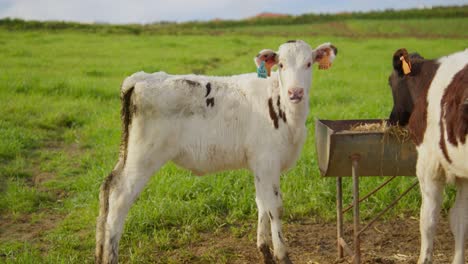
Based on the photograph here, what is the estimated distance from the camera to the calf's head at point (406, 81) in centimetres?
467

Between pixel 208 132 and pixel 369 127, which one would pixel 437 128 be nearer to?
pixel 369 127

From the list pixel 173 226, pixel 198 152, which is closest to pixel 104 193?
pixel 198 152

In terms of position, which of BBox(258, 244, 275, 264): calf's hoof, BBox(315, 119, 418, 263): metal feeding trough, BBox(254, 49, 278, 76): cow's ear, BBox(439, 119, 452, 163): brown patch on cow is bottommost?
BBox(258, 244, 275, 264): calf's hoof

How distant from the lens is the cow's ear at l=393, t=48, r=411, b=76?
4.75 m

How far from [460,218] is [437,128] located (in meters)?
0.87

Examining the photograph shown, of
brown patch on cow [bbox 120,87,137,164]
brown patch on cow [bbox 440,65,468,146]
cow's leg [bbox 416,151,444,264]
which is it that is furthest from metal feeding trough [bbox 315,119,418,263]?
brown patch on cow [bbox 120,87,137,164]

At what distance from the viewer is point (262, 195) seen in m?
4.99

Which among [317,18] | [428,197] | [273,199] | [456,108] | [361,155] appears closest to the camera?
[456,108]

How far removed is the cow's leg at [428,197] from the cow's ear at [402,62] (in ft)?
2.59

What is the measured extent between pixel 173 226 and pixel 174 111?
1.77 meters

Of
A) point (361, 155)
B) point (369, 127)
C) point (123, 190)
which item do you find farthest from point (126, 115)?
point (369, 127)

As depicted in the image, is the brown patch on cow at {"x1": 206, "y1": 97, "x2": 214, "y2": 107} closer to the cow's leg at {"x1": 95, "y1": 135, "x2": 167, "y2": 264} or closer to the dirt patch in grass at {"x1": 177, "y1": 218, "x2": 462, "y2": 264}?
the cow's leg at {"x1": 95, "y1": 135, "x2": 167, "y2": 264}

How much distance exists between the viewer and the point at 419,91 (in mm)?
4684

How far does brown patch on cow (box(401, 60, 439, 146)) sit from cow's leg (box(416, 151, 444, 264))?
19 cm
